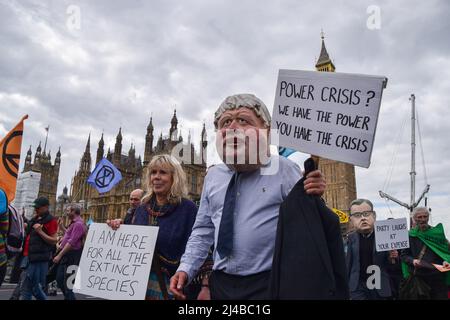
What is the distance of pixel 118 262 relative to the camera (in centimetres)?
277

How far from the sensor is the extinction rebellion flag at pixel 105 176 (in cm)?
972

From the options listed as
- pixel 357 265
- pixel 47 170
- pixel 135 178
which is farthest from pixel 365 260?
pixel 47 170

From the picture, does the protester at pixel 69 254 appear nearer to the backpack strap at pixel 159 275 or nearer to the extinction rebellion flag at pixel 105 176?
the extinction rebellion flag at pixel 105 176

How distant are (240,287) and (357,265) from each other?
335 cm

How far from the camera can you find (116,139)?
56094 millimetres

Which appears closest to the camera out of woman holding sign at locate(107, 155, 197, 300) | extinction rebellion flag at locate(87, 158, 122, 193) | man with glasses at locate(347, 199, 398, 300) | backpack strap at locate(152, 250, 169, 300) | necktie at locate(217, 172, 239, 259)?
necktie at locate(217, 172, 239, 259)

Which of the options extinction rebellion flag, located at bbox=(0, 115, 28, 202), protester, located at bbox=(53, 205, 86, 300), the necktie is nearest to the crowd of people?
the necktie

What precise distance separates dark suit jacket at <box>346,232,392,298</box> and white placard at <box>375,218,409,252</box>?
124 mm

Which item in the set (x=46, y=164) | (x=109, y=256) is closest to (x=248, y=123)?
(x=109, y=256)

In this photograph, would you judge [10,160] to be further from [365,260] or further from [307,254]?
[365,260]

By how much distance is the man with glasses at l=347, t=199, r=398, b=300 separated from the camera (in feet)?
14.6

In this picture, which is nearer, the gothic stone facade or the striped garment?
the striped garment

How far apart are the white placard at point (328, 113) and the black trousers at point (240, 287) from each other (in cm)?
76

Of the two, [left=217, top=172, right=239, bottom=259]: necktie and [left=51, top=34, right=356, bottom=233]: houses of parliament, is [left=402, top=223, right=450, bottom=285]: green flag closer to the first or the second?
[left=217, top=172, right=239, bottom=259]: necktie
